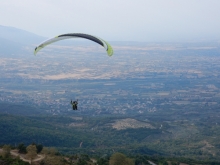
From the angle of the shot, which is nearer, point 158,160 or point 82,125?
point 158,160

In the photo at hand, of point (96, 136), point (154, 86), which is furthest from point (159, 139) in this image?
point (154, 86)

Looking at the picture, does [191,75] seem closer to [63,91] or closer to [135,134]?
[63,91]

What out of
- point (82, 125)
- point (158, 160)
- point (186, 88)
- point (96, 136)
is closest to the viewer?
point (158, 160)

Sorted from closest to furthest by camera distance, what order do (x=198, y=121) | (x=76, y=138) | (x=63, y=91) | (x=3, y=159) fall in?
1. (x=3, y=159)
2. (x=76, y=138)
3. (x=198, y=121)
4. (x=63, y=91)

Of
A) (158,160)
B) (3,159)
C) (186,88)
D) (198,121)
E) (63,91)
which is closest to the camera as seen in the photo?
(3,159)

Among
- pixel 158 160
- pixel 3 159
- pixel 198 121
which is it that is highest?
pixel 3 159

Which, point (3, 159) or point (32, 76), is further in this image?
point (32, 76)

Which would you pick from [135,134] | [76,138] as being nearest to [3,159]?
[76,138]

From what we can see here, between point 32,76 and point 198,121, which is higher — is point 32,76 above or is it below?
above

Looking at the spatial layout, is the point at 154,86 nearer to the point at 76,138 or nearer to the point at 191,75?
the point at 191,75
